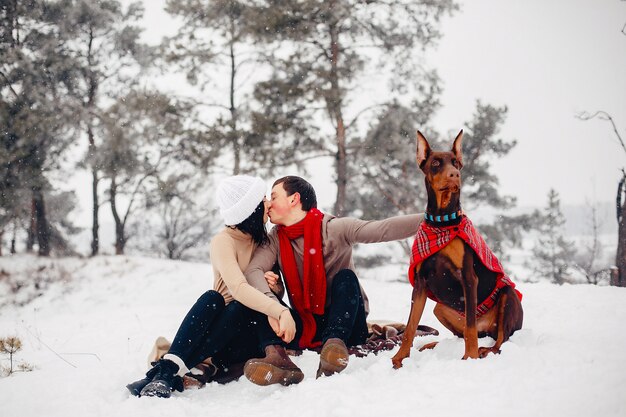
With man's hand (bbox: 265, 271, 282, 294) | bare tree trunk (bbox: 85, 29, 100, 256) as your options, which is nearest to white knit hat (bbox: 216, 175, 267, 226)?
man's hand (bbox: 265, 271, 282, 294)

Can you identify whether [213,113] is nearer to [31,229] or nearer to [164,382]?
[31,229]

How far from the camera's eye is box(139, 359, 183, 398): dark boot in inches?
99.9

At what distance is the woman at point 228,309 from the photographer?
8.89 feet

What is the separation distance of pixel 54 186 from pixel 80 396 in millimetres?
13155

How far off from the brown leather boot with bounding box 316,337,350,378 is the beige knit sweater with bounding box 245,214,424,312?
0.51 meters

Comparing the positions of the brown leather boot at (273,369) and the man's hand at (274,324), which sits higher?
the man's hand at (274,324)

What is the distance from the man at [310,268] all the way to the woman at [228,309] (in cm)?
10

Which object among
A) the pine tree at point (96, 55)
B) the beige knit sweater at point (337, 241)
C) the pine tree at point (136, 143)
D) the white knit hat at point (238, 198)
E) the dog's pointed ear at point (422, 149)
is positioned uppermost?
the pine tree at point (96, 55)

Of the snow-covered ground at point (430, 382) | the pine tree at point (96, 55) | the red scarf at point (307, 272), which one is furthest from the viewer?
the pine tree at point (96, 55)

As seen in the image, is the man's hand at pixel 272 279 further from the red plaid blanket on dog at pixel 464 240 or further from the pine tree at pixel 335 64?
the pine tree at pixel 335 64

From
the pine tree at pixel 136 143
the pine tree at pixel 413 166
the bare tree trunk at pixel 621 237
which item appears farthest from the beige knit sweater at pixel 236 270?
the pine tree at pixel 136 143

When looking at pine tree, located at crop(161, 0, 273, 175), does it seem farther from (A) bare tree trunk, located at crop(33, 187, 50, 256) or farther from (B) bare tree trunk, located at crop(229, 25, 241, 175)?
(A) bare tree trunk, located at crop(33, 187, 50, 256)

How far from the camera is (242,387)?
2898 millimetres

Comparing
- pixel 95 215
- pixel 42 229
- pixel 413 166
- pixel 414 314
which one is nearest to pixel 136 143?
pixel 95 215
